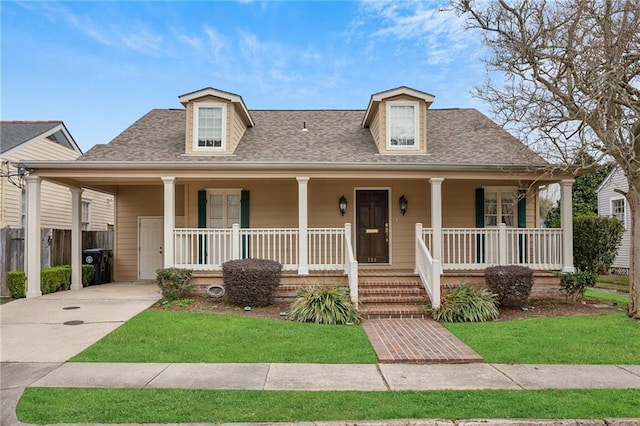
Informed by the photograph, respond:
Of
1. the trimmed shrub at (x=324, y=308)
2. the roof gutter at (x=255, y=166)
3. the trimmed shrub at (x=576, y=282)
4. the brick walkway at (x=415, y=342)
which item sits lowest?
the brick walkway at (x=415, y=342)

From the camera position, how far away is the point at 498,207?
11883 millimetres

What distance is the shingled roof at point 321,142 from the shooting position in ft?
35.4

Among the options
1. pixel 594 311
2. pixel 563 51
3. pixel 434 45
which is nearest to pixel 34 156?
pixel 434 45

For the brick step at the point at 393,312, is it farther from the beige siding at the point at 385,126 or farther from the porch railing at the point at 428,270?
the beige siding at the point at 385,126

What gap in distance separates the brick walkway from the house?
5.41 feet

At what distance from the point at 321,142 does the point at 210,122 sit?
3.17 meters

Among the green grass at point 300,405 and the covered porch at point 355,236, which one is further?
the covered porch at point 355,236

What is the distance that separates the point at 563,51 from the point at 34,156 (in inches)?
663

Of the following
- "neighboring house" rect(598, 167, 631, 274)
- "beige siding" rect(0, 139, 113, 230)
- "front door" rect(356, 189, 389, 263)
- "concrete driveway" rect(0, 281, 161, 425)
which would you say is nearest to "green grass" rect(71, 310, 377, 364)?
"concrete driveway" rect(0, 281, 161, 425)

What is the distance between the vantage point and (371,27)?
13320 millimetres

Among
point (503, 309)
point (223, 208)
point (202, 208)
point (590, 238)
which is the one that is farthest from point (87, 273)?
point (590, 238)

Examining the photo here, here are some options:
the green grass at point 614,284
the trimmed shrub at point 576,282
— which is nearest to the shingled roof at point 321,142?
the trimmed shrub at point 576,282

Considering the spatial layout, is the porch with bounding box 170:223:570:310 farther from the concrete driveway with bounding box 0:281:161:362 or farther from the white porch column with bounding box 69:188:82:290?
the white porch column with bounding box 69:188:82:290

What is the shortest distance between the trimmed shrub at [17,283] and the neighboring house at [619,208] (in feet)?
70.1
